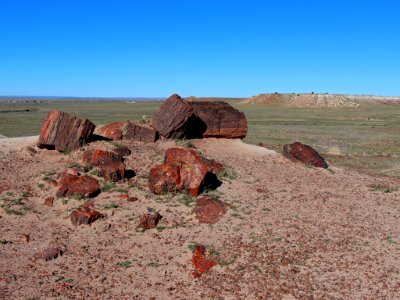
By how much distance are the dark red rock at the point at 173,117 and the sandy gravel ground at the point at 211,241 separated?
7.54ft

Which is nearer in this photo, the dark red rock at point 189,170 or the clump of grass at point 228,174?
the dark red rock at point 189,170

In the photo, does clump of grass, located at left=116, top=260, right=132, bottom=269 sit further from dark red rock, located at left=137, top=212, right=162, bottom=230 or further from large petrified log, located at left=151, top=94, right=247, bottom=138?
large petrified log, located at left=151, top=94, right=247, bottom=138

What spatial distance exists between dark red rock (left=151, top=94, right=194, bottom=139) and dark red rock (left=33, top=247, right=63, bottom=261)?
9063mm

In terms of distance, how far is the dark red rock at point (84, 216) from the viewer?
12305 millimetres

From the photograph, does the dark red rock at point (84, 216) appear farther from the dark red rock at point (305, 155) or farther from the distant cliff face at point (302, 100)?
the distant cliff face at point (302, 100)

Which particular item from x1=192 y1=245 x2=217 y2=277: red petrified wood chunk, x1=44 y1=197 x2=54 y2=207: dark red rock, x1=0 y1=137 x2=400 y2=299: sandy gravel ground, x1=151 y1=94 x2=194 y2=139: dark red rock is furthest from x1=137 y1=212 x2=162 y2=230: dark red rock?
x1=151 y1=94 x2=194 y2=139: dark red rock

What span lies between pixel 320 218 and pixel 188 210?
12.8 feet

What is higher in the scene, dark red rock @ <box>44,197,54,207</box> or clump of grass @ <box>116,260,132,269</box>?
dark red rock @ <box>44,197,54,207</box>

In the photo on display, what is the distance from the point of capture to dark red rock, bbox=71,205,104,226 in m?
12.3

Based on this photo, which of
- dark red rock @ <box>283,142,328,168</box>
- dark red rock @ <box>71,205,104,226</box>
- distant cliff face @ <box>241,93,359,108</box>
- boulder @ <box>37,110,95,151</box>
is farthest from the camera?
distant cliff face @ <box>241,93,359,108</box>

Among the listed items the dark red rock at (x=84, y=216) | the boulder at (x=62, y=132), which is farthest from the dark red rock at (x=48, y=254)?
the boulder at (x=62, y=132)

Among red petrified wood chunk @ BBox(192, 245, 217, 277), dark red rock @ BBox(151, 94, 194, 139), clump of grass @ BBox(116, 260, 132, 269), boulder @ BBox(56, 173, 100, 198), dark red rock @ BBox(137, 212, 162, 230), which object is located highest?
dark red rock @ BBox(151, 94, 194, 139)

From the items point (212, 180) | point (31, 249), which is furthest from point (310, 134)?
point (31, 249)

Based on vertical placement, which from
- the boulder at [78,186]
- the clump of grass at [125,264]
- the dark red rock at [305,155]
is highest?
the dark red rock at [305,155]
